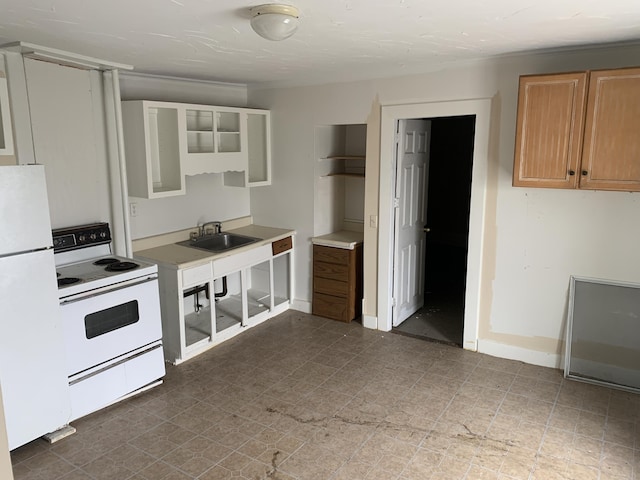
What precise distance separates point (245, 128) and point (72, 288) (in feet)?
7.56

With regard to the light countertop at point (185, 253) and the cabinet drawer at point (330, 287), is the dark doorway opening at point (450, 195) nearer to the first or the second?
the cabinet drawer at point (330, 287)

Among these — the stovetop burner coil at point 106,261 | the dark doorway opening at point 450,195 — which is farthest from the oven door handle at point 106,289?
the dark doorway opening at point 450,195

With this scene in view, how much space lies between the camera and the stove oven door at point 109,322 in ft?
9.40

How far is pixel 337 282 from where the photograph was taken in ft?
15.3

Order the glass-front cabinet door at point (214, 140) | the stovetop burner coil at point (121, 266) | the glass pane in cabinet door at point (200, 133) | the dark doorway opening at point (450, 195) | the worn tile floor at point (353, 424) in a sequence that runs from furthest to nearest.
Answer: the dark doorway opening at point (450, 195)
the glass pane in cabinet door at point (200, 133)
the glass-front cabinet door at point (214, 140)
the stovetop burner coil at point (121, 266)
the worn tile floor at point (353, 424)

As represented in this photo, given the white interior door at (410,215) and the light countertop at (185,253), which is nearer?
the light countertop at (185,253)

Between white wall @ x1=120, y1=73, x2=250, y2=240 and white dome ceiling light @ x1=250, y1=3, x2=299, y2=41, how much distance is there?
2.13m

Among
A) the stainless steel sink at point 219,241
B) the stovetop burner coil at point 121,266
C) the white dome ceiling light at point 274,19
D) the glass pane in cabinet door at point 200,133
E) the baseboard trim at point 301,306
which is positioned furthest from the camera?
the baseboard trim at point 301,306

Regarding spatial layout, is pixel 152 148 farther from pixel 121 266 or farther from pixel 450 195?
pixel 450 195

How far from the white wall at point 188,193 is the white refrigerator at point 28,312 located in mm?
1464

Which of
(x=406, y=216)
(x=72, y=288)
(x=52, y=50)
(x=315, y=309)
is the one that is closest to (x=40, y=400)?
(x=72, y=288)

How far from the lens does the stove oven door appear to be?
2.87 metres

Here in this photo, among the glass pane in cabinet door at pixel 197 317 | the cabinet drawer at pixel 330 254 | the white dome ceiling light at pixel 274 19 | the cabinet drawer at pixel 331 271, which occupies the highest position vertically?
the white dome ceiling light at pixel 274 19

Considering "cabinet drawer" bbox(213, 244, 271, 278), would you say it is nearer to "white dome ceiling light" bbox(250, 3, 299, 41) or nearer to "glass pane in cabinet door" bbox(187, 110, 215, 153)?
"glass pane in cabinet door" bbox(187, 110, 215, 153)
